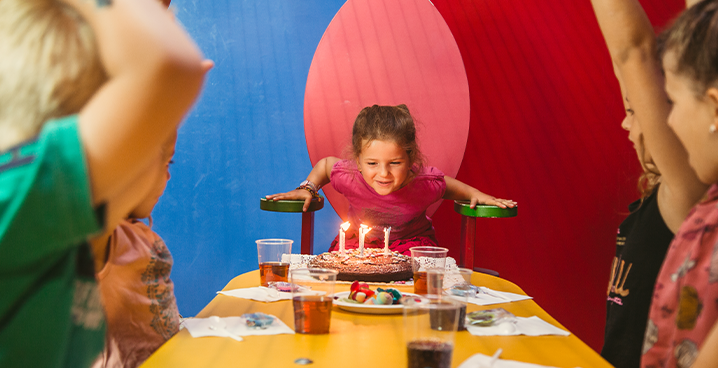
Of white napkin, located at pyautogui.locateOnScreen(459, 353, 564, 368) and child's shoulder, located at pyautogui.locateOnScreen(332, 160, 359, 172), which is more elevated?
child's shoulder, located at pyautogui.locateOnScreen(332, 160, 359, 172)

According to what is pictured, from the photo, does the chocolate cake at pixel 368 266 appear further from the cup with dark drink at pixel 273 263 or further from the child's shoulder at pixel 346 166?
the child's shoulder at pixel 346 166

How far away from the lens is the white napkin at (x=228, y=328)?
3.44 feet

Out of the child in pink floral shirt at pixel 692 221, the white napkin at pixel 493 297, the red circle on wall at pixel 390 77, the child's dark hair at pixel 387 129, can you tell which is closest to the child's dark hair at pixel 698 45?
the child in pink floral shirt at pixel 692 221

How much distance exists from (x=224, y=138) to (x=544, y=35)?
192 centimetres

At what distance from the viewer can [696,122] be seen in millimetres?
886

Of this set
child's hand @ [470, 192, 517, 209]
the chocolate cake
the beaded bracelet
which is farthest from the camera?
the beaded bracelet

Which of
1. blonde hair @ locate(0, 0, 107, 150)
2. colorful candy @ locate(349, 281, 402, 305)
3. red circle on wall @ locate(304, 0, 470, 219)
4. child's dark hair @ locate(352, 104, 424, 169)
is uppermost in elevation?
red circle on wall @ locate(304, 0, 470, 219)

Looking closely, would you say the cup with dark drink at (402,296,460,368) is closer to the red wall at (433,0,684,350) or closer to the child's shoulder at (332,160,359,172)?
the child's shoulder at (332,160,359,172)

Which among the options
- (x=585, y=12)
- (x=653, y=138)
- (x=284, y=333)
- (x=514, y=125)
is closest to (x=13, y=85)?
(x=284, y=333)

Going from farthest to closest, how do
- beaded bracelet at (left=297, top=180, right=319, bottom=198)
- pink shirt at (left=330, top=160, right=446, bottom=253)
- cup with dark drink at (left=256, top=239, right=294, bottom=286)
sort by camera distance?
pink shirt at (left=330, top=160, right=446, bottom=253)
beaded bracelet at (left=297, top=180, right=319, bottom=198)
cup with dark drink at (left=256, top=239, right=294, bottom=286)

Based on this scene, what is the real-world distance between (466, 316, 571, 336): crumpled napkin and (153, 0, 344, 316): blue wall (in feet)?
6.44

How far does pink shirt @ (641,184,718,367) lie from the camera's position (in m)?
0.82

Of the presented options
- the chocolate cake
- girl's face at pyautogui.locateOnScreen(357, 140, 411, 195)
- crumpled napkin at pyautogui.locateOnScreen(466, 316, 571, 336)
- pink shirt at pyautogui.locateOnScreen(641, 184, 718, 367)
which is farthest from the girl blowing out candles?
pink shirt at pyautogui.locateOnScreen(641, 184, 718, 367)

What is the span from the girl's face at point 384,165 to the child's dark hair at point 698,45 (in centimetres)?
156
